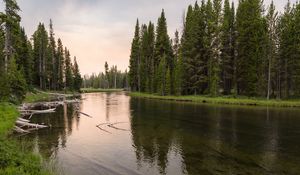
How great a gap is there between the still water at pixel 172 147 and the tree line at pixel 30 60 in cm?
1220

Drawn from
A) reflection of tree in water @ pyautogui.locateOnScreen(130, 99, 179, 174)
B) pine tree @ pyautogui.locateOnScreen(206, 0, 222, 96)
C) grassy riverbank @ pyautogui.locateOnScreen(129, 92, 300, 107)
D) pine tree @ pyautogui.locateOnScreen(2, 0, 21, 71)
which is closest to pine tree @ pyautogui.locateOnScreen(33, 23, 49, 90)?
pine tree @ pyautogui.locateOnScreen(2, 0, 21, 71)

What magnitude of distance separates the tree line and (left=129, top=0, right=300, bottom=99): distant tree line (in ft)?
95.4

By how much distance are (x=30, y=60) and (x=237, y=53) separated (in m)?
44.5

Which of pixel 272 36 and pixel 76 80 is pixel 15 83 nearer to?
pixel 272 36

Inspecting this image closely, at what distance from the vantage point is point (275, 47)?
50.4 meters

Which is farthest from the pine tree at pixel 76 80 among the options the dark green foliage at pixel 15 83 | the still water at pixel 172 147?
the still water at pixel 172 147

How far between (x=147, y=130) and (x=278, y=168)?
37.6 ft

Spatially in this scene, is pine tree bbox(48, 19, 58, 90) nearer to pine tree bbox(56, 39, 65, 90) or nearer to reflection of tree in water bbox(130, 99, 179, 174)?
pine tree bbox(56, 39, 65, 90)

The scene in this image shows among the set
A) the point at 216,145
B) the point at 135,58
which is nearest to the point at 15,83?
the point at 216,145

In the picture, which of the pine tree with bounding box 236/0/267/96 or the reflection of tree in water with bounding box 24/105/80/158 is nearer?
the reflection of tree in water with bounding box 24/105/80/158

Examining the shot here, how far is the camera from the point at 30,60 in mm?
65375

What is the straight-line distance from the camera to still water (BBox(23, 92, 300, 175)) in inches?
525

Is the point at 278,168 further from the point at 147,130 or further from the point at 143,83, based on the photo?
the point at 143,83

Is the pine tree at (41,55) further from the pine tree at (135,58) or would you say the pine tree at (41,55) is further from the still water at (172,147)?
the still water at (172,147)
